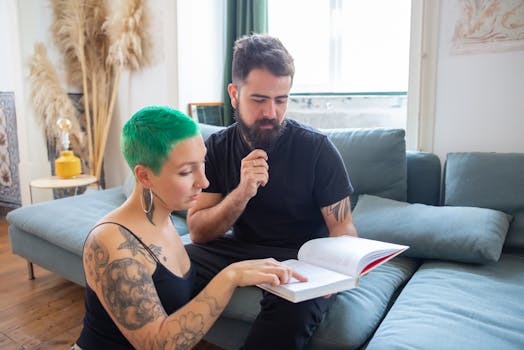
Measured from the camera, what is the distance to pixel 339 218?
1.46 meters

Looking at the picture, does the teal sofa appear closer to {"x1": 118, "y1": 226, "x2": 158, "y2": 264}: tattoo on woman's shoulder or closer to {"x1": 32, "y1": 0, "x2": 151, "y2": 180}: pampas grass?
{"x1": 118, "y1": 226, "x2": 158, "y2": 264}: tattoo on woman's shoulder

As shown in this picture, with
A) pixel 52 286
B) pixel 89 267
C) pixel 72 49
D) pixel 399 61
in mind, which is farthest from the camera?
pixel 72 49

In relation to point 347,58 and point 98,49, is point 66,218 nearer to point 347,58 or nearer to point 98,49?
point 98,49

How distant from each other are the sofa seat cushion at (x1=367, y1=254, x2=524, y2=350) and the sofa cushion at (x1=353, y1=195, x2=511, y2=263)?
2.5 inches

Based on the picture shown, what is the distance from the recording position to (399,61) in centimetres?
266

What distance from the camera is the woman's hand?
0.94m

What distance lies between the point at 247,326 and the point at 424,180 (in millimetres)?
1106

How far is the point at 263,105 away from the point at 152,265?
2.37 feet

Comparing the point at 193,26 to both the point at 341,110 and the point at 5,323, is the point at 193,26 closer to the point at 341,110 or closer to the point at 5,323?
the point at 341,110

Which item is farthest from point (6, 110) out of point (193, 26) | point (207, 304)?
point (207, 304)

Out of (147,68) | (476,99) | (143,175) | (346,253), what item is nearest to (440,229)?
(346,253)

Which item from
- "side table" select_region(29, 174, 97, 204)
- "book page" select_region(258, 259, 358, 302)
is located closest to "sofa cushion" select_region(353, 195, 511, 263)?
"book page" select_region(258, 259, 358, 302)

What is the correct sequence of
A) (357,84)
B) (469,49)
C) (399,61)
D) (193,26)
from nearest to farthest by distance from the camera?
1. (469,49)
2. (399,61)
3. (357,84)
4. (193,26)

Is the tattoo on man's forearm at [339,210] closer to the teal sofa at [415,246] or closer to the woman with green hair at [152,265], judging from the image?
the teal sofa at [415,246]
